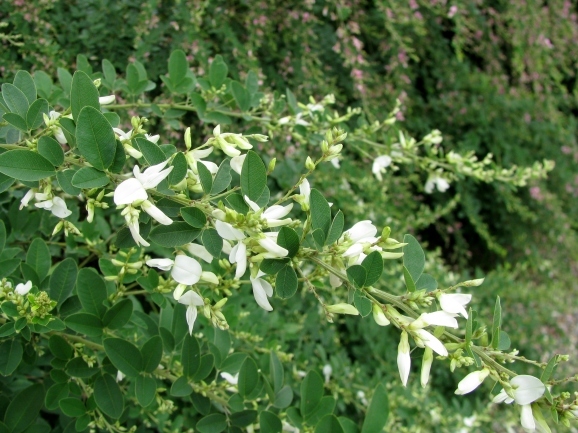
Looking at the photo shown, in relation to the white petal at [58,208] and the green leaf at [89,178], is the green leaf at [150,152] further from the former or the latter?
the white petal at [58,208]

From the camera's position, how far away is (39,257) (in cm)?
90

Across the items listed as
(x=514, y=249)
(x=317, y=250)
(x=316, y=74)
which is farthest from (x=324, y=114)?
(x=514, y=249)

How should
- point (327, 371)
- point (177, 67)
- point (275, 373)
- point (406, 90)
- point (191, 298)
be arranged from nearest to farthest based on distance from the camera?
point (191, 298) < point (275, 373) < point (177, 67) < point (327, 371) < point (406, 90)

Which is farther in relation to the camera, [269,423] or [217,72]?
[217,72]

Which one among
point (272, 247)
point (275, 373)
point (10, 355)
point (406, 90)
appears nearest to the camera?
point (272, 247)

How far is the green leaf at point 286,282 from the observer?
64 cm

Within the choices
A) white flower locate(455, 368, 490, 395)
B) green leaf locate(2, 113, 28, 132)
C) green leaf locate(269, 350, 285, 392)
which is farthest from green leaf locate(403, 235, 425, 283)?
green leaf locate(2, 113, 28, 132)

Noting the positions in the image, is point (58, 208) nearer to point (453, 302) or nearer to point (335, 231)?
point (335, 231)

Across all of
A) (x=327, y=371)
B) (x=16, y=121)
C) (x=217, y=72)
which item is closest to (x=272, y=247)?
(x=16, y=121)

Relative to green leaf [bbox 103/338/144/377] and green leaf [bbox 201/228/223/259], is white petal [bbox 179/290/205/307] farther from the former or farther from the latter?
green leaf [bbox 103/338/144/377]

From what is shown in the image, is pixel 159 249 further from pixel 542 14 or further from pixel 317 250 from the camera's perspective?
pixel 542 14

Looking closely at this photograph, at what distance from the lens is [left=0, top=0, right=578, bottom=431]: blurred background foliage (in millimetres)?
1569

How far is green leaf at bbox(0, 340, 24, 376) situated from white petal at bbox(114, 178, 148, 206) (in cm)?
39

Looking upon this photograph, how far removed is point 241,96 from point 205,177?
22.3 inches
